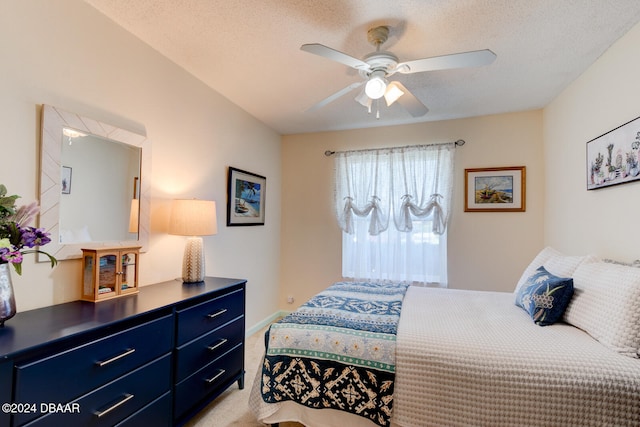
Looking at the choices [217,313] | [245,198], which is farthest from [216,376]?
[245,198]

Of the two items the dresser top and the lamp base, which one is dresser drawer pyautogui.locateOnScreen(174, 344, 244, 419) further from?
the lamp base

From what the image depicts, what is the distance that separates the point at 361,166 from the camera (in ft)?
12.6

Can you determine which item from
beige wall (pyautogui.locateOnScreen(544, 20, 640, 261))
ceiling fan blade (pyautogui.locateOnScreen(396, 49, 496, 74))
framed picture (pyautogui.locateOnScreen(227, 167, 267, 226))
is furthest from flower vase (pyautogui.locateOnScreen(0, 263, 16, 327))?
beige wall (pyautogui.locateOnScreen(544, 20, 640, 261))

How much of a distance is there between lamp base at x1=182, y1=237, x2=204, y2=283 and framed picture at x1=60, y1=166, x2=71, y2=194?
31.4 inches

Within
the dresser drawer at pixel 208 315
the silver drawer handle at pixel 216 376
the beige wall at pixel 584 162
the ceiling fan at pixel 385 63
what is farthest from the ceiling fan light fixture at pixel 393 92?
the silver drawer handle at pixel 216 376

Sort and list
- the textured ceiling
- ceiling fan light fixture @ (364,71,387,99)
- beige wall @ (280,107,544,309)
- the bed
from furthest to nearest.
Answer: beige wall @ (280,107,544,309)
ceiling fan light fixture @ (364,71,387,99)
the textured ceiling
the bed

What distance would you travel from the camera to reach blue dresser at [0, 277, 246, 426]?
3.57 feet

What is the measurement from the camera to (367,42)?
2.05m

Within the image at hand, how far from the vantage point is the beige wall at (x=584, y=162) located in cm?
195

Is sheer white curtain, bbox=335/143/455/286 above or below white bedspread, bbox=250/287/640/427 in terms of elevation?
above

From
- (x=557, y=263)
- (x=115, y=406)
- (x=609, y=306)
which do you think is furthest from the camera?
(x=557, y=263)

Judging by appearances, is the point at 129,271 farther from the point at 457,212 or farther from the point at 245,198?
the point at 457,212

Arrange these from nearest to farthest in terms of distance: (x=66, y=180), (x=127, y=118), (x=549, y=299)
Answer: (x=66, y=180) < (x=549, y=299) < (x=127, y=118)

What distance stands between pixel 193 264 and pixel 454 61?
7.07ft
